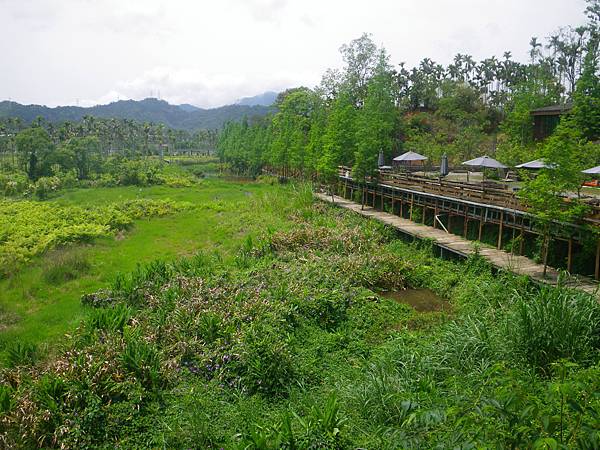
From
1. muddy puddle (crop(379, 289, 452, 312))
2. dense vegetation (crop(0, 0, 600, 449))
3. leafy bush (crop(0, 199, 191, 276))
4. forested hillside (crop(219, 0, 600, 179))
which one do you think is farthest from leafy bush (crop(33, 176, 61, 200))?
muddy puddle (crop(379, 289, 452, 312))

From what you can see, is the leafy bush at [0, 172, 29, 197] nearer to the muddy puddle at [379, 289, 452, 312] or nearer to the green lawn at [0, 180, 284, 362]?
the green lawn at [0, 180, 284, 362]

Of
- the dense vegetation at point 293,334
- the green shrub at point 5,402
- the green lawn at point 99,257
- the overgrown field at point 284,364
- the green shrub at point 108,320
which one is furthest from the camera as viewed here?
the green lawn at point 99,257

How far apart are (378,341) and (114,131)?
10066 cm

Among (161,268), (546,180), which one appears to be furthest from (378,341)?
(161,268)

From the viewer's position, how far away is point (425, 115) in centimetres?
5628

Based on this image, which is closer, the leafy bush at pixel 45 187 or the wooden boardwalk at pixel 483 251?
the wooden boardwalk at pixel 483 251

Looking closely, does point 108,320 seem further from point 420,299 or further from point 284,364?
point 420,299

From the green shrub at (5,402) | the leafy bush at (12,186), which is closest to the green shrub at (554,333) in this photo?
the green shrub at (5,402)

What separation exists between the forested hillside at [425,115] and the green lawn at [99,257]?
9.21m

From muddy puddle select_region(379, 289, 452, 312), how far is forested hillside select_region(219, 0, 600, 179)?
230 inches

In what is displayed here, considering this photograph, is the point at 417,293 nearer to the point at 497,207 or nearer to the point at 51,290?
the point at 497,207

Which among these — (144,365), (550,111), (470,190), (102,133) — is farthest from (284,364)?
(102,133)

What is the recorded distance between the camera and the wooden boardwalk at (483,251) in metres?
14.9

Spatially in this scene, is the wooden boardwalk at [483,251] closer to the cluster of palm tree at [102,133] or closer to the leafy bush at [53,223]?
the leafy bush at [53,223]
